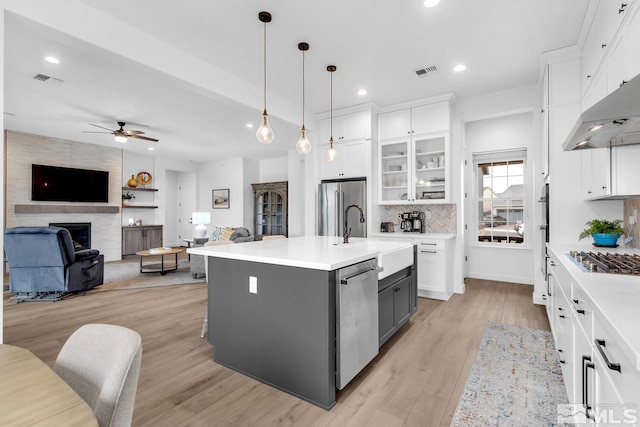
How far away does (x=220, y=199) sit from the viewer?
9.66 meters

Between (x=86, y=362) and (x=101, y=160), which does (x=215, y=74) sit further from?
(x=101, y=160)

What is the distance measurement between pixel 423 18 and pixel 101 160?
310 inches

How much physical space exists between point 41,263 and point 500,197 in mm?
7002

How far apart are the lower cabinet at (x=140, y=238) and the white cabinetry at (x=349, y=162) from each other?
19.4 feet

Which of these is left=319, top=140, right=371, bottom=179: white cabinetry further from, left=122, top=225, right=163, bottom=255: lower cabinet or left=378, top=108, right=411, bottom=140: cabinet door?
left=122, top=225, right=163, bottom=255: lower cabinet

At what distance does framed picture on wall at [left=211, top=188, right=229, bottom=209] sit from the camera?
9.52 meters

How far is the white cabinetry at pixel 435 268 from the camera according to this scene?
4273mm

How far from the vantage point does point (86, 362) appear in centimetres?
101

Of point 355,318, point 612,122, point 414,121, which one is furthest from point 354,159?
point 612,122

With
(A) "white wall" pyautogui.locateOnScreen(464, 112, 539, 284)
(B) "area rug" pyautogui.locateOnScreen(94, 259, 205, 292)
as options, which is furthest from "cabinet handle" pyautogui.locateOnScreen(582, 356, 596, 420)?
(B) "area rug" pyautogui.locateOnScreen(94, 259, 205, 292)

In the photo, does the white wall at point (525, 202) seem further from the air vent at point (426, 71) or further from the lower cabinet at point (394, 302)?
the lower cabinet at point (394, 302)

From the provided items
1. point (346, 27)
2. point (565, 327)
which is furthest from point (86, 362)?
point (346, 27)

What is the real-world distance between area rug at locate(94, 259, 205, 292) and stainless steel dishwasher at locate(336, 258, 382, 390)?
3862mm

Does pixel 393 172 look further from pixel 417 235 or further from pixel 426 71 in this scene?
pixel 426 71
